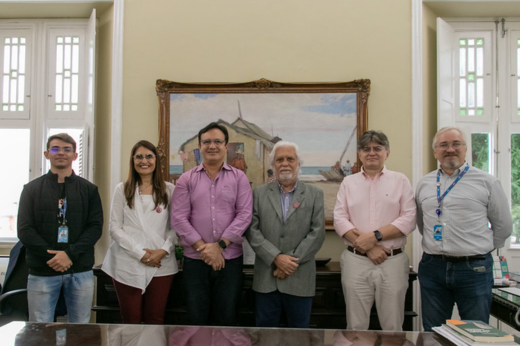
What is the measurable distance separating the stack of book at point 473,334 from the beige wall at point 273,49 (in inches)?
78.6

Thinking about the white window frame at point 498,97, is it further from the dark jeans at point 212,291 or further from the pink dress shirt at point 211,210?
the dark jeans at point 212,291

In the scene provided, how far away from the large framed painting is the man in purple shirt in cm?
84

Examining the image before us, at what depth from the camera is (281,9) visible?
12.3 feet

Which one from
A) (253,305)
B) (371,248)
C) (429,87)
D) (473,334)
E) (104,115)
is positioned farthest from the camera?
(104,115)

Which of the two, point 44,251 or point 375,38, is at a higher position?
point 375,38

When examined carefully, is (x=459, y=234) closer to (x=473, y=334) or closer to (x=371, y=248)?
(x=371, y=248)

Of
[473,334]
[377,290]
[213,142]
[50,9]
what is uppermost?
[50,9]

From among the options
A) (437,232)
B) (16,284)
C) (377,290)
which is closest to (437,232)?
(437,232)

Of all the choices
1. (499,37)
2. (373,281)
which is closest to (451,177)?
(373,281)

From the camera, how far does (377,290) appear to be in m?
2.69

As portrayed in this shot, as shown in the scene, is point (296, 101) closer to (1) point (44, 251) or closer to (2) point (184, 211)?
(2) point (184, 211)

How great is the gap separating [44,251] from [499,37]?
438cm

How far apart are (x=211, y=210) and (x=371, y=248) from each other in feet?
3.58

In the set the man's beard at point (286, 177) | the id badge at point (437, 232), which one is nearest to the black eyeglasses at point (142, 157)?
the man's beard at point (286, 177)
